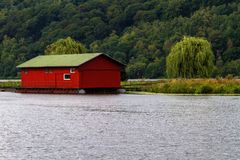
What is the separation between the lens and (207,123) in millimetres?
36062

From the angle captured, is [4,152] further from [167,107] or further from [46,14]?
[46,14]

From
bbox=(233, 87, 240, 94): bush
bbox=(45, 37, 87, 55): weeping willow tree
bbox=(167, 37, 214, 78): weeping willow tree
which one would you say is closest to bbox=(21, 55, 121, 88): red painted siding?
bbox=(167, 37, 214, 78): weeping willow tree

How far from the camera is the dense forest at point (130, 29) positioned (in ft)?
388

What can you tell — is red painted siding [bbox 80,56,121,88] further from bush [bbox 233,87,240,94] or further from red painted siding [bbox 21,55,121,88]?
bush [bbox 233,87,240,94]

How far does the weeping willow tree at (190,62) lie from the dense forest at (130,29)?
25137 mm

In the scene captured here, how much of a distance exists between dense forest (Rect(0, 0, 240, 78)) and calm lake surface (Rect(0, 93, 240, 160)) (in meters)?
60.9

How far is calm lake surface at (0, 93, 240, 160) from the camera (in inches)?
1024

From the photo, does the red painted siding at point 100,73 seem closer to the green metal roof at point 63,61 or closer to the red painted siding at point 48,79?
Result: the green metal roof at point 63,61

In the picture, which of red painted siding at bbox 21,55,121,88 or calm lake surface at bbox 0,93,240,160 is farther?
red painted siding at bbox 21,55,121,88

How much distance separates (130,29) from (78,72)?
7809cm

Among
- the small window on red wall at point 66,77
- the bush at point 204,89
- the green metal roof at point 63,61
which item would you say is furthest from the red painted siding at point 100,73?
A: the bush at point 204,89

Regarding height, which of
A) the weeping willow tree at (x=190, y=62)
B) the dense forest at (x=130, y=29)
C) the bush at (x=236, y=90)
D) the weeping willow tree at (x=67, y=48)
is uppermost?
the dense forest at (x=130, y=29)

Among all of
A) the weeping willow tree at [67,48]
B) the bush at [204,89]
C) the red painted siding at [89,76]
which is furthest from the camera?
the weeping willow tree at [67,48]

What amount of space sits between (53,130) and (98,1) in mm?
130035
